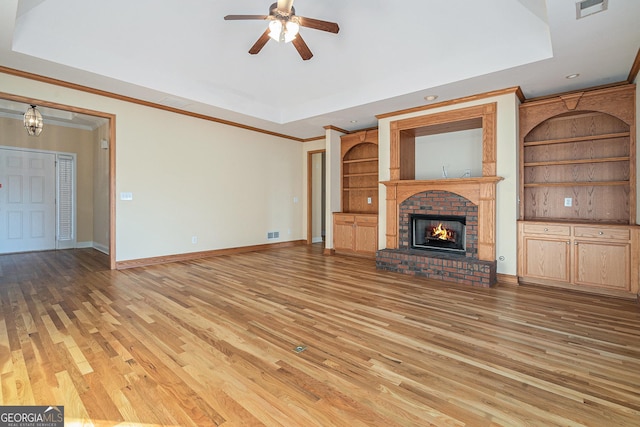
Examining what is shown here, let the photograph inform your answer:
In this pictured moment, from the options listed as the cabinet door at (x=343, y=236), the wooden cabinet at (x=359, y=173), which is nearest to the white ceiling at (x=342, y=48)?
the wooden cabinet at (x=359, y=173)

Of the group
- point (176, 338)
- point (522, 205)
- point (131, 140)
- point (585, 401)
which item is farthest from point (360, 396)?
point (131, 140)

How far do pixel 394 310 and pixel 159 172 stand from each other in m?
4.52

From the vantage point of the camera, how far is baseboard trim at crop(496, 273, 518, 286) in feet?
13.8

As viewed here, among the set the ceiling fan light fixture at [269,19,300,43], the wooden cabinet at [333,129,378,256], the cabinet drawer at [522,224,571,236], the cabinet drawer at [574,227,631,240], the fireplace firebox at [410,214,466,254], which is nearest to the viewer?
the ceiling fan light fixture at [269,19,300,43]

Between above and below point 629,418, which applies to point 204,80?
above

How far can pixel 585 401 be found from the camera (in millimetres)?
1685

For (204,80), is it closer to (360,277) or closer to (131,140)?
(131,140)

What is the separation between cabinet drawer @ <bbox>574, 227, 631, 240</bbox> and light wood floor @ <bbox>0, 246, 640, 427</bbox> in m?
0.75

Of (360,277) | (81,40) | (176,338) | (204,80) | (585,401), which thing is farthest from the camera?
(204,80)

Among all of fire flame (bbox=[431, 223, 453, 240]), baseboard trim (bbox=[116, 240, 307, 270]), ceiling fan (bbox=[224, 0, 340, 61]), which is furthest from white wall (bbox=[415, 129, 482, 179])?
baseboard trim (bbox=[116, 240, 307, 270])

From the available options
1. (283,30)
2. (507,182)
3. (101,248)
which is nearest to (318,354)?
(283,30)

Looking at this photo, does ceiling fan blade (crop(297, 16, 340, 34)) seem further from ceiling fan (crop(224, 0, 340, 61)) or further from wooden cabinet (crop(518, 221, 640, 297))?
wooden cabinet (crop(518, 221, 640, 297))

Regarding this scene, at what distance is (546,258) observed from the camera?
4.06 m

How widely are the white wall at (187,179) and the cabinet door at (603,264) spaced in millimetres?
5557
